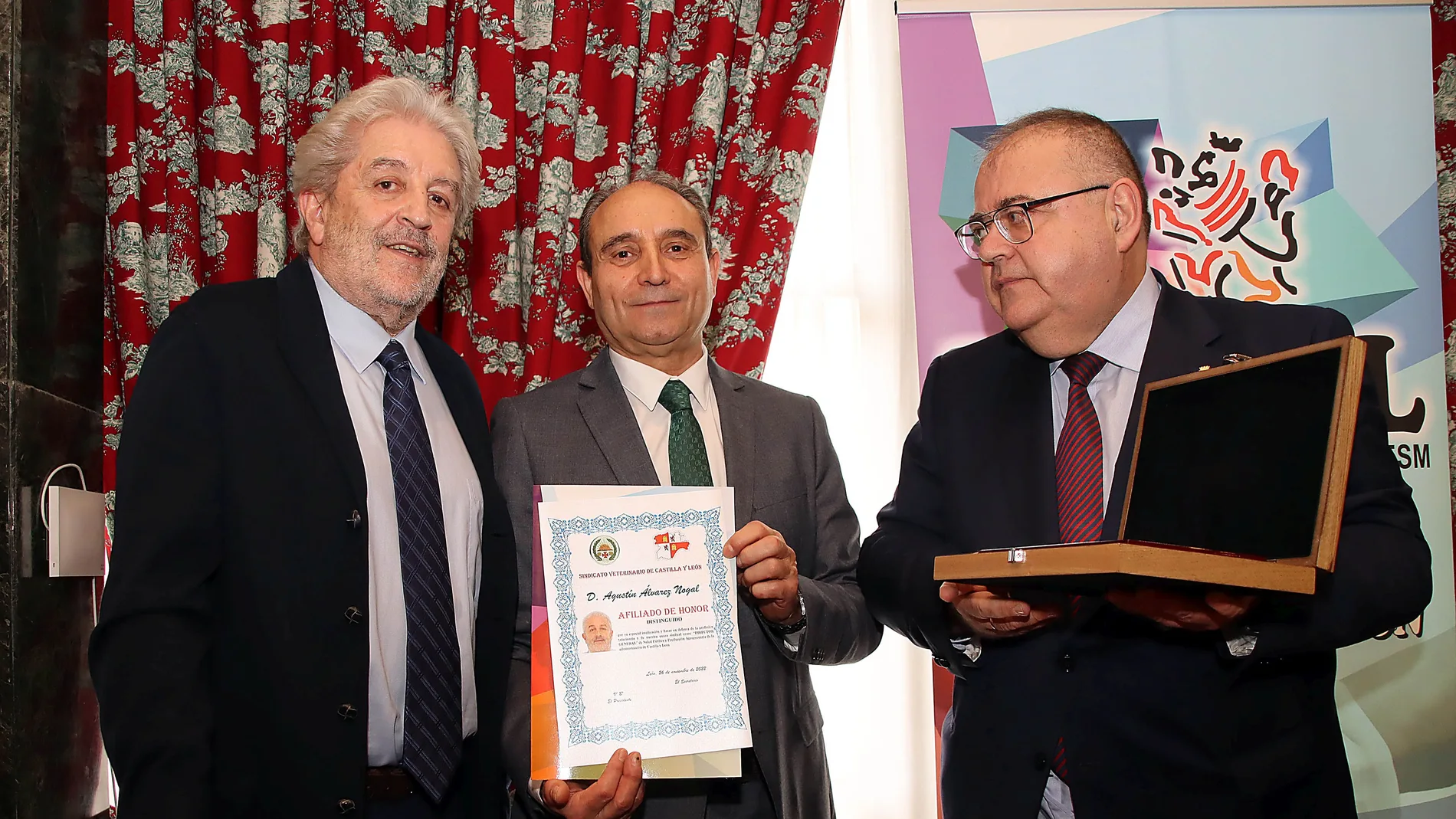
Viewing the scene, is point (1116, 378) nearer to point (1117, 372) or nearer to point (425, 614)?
point (1117, 372)

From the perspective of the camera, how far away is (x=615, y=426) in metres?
2.35

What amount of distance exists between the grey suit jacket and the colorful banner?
816 mm

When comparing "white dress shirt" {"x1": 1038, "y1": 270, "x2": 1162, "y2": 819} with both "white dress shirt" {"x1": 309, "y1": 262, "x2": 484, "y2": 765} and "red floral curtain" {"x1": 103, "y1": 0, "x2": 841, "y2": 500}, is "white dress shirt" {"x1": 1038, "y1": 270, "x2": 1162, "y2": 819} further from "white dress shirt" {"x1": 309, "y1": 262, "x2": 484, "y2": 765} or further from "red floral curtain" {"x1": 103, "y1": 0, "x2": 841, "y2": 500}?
"red floral curtain" {"x1": 103, "y1": 0, "x2": 841, "y2": 500}

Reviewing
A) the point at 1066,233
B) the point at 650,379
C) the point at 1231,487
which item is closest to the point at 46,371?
the point at 650,379

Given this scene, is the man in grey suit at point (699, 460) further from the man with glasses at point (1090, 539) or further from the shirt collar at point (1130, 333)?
the shirt collar at point (1130, 333)

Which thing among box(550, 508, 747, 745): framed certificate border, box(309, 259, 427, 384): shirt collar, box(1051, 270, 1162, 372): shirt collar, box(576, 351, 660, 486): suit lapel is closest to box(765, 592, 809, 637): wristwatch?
box(550, 508, 747, 745): framed certificate border

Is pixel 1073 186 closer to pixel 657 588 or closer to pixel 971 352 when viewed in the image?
pixel 971 352

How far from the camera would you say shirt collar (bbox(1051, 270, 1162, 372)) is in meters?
2.04

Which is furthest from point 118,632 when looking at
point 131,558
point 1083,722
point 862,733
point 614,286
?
point 862,733

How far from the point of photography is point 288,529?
1.79m

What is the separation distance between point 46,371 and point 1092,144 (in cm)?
263

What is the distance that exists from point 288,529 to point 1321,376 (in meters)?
1.70

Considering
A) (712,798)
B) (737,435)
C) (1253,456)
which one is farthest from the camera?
(737,435)

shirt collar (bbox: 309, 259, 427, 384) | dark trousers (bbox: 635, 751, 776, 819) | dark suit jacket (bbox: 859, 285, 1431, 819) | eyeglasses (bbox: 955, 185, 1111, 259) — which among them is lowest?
dark trousers (bbox: 635, 751, 776, 819)
